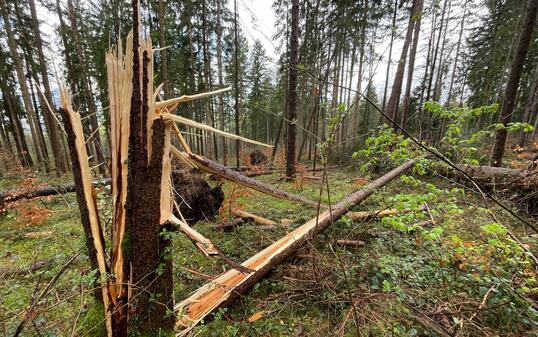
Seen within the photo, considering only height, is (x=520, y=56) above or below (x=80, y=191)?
above

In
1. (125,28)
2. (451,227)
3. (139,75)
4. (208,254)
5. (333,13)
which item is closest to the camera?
(139,75)

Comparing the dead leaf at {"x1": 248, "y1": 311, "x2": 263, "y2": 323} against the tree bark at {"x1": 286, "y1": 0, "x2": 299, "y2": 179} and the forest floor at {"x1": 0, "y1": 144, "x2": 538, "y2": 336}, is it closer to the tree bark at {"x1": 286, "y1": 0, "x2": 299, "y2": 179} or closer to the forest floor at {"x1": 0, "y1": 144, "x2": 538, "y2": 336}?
the forest floor at {"x1": 0, "y1": 144, "x2": 538, "y2": 336}

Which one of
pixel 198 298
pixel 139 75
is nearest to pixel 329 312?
pixel 198 298

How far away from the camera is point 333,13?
1112 centimetres

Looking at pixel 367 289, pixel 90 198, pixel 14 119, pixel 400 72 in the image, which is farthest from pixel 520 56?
pixel 14 119

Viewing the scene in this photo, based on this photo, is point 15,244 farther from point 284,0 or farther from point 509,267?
point 284,0

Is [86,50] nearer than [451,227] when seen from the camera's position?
No

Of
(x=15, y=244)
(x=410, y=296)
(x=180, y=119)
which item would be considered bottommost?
(x=15, y=244)

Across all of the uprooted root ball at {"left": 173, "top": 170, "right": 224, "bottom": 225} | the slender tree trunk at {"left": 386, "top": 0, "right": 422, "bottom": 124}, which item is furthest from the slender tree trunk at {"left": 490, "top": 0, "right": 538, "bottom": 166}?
the uprooted root ball at {"left": 173, "top": 170, "right": 224, "bottom": 225}

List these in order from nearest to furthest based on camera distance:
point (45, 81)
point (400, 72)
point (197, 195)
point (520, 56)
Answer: point (197, 195), point (520, 56), point (400, 72), point (45, 81)

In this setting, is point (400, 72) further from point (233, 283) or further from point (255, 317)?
point (255, 317)

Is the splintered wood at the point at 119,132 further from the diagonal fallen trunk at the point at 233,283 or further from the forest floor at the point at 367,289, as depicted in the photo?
the diagonal fallen trunk at the point at 233,283

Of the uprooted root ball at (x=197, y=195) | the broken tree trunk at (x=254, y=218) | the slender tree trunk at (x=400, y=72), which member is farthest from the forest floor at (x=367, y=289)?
the slender tree trunk at (x=400, y=72)

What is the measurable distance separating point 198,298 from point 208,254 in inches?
35.9
